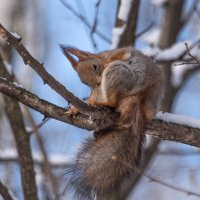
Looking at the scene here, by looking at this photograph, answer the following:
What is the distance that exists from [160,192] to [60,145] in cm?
372

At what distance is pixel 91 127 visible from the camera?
298cm

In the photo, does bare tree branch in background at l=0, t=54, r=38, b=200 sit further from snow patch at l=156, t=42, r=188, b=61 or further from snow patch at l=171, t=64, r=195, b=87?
snow patch at l=171, t=64, r=195, b=87

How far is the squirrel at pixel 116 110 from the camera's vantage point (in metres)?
2.92

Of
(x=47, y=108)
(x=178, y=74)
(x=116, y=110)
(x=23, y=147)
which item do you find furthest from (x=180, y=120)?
(x=178, y=74)

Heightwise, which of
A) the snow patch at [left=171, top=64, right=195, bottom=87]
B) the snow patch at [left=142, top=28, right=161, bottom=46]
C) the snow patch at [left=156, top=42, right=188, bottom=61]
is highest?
the snow patch at [left=142, top=28, right=161, bottom=46]

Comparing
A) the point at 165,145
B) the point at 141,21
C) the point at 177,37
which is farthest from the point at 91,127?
the point at 165,145

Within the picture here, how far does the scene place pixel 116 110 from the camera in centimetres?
318

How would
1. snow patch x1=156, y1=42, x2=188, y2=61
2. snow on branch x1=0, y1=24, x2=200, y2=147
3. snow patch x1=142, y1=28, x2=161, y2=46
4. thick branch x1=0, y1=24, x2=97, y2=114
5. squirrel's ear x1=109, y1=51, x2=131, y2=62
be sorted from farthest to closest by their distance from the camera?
snow patch x1=142, y1=28, x2=161, y2=46
snow patch x1=156, y1=42, x2=188, y2=61
squirrel's ear x1=109, y1=51, x2=131, y2=62
snow on branch x1=0, y1=24, x2=200, y2=147
thick branch x1=0, y1=24, x2=97, y2=114

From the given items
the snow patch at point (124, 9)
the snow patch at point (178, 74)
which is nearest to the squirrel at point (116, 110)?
the snow patch at point (124, 9)

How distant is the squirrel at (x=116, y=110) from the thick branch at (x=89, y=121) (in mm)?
62

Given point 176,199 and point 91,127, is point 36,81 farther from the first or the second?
point 91,127

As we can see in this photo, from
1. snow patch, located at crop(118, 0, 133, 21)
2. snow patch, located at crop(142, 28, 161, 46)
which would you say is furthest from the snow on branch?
snow patch, located at crop(142, 28, 161, 46)

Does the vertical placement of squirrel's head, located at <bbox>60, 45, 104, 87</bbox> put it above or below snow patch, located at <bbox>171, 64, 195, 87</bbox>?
below

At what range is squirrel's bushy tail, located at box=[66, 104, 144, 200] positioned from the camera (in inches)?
114
